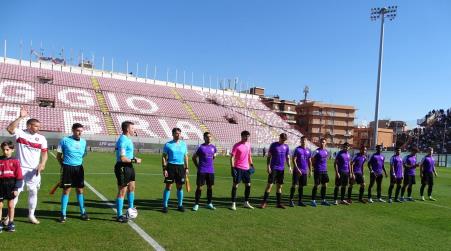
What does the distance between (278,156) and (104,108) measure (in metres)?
46.4

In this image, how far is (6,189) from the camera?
273 inches

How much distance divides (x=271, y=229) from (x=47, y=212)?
5.05 meters

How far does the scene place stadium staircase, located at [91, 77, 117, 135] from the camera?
4928cm

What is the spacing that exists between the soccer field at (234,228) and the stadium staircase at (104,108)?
38279mm

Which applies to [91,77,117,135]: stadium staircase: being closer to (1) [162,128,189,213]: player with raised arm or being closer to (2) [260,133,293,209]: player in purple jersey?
(2) [260,133,293,209]: player in purple jersey

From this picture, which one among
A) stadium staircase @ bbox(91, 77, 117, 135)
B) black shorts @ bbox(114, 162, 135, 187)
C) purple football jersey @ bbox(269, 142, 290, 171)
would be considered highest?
stadium staircase @ bbox(91, 77, 117, 135)

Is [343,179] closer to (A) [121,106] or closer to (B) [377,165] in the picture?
(B) [377,165]

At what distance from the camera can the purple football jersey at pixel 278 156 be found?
435 inches

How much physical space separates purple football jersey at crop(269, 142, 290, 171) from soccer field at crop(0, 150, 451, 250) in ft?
3.85

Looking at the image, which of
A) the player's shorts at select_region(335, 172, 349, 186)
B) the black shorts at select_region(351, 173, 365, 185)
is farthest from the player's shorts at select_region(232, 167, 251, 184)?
the black shorts at select_region(351, 173, 365, 185)

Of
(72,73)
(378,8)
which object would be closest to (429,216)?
(378,8)

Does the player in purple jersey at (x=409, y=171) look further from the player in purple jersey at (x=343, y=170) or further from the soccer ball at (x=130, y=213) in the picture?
the soccer ball at (x=130, y=213)

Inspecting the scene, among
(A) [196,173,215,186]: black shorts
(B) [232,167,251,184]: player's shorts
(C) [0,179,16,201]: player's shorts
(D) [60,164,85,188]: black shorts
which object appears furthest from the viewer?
(B) [232,167,251,184]: player's shorts

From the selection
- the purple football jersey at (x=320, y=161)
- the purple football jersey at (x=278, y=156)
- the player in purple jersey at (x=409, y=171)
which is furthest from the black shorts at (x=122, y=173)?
the player in purple jersey at (x=409, y=171)
